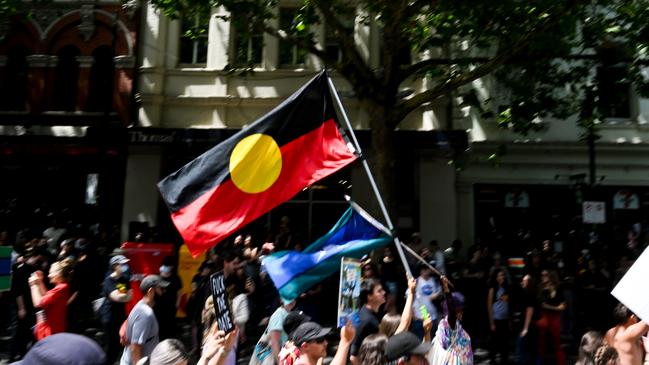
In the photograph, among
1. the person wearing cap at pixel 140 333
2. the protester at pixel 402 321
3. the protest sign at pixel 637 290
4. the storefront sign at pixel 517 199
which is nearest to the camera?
the protest sign at pixel 637 290

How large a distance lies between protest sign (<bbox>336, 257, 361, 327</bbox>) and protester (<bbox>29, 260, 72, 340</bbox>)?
4719 mm

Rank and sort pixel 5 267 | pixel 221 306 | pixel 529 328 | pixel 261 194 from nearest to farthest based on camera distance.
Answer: pixel 221 306 → pixel 261 194 → pixel 5 267 → pixel 529 328

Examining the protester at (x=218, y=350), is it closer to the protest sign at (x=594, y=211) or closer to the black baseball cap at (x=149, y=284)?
the black baseball cap at (x=149, y=284)

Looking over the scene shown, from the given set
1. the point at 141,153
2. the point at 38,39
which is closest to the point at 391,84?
the point at 141,153

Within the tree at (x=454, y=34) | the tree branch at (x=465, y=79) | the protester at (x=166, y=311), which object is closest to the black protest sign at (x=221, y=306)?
the protester at (x=166, y=311)

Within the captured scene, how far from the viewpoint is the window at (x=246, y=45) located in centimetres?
1070

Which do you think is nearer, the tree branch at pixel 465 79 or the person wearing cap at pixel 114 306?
the person wearing cap at pixel 114 306

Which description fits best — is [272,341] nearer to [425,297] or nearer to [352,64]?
[425,297]

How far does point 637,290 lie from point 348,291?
208 cm

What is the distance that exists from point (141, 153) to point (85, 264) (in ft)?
15.3

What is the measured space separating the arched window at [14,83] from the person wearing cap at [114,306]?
11.2 meters

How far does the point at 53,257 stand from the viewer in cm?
1104

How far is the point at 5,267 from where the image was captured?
19.3 ft

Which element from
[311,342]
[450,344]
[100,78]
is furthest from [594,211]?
[100,78]
